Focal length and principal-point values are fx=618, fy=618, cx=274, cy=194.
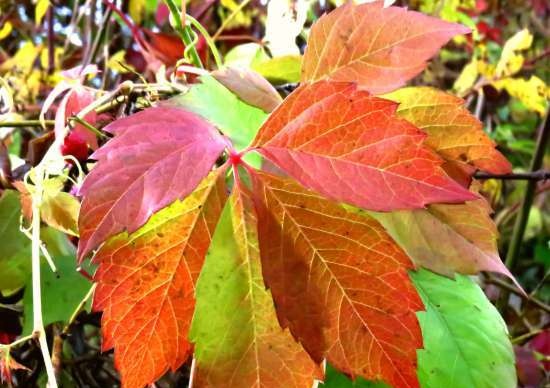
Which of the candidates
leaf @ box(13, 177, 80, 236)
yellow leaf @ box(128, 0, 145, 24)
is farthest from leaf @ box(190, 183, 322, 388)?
yellow leaf @ box(128, 0, 145, 24)

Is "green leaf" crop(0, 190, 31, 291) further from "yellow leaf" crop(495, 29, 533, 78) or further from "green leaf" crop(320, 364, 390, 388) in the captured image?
"yellow leaf" crop(495, 29, 533, 78)

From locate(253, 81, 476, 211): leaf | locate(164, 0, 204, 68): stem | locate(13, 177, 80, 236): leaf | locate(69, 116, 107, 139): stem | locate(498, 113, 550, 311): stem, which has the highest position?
locate(164, 0, 204, 68): stem

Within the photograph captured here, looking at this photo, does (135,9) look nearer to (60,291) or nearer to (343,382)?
(60,291)

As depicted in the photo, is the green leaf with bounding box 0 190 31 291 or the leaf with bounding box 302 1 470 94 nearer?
the leaf with bounding box 302 1 470 94

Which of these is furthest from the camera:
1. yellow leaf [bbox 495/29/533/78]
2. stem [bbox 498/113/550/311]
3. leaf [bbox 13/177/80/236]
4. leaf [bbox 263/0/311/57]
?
yellow leaf [bbox 495/29/533/78]

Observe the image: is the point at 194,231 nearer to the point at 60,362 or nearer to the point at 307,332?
the point at 307,332

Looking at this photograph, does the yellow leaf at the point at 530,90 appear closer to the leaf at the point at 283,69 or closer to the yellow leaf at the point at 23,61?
the leaf at the point at 283,69
